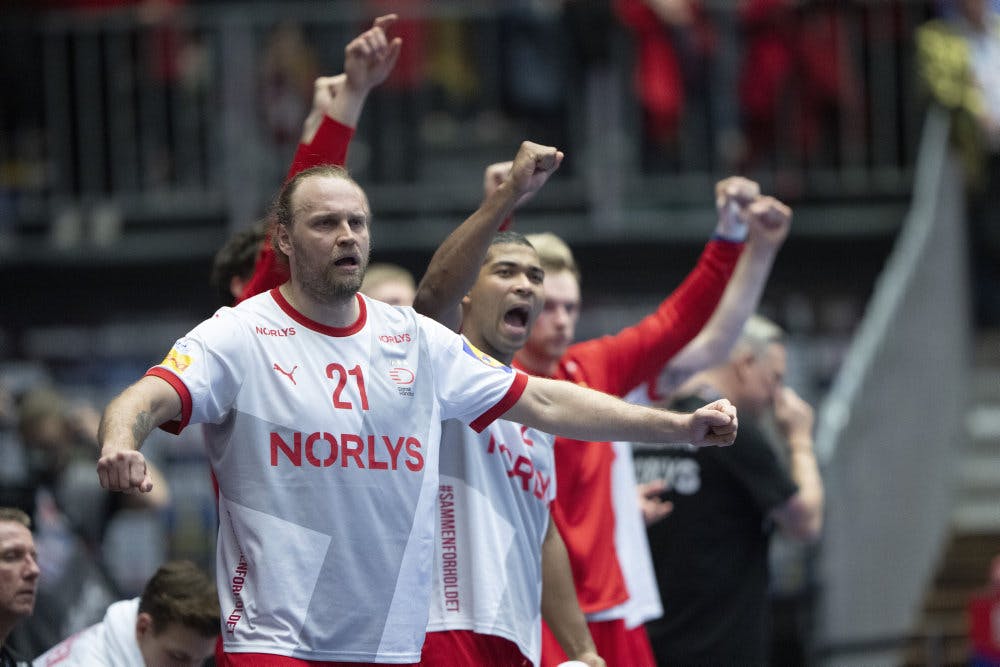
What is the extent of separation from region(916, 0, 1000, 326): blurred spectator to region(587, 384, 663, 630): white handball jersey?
6418mm

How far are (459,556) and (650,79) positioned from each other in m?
7.55

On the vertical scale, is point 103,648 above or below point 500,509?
below

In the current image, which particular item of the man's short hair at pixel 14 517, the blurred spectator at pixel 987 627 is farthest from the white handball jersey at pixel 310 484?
the blurred spectator at pixel 987 627

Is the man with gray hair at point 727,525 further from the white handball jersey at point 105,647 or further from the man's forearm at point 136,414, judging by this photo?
the man's forearm at point 136,414

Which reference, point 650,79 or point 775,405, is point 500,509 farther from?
point 650,79

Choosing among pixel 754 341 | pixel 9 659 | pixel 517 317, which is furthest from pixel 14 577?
pixel 754 341

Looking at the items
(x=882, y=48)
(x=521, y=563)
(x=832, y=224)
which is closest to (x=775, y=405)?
(x=521, y=563)

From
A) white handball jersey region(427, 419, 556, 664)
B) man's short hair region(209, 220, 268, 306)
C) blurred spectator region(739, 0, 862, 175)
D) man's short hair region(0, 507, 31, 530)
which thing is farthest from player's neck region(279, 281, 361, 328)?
blurred spectator region(739, 0, 862, 175)

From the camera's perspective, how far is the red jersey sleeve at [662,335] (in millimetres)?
6031

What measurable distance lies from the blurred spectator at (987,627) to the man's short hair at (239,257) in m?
4.45

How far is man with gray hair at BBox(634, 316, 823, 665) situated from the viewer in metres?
6.48

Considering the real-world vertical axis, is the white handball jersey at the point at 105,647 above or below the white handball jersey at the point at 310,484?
below

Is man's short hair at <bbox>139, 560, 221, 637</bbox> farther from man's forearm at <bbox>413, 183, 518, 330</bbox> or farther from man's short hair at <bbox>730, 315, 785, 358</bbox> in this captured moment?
man's short hair at <bbox>730, 315, 785, 358</bbox>

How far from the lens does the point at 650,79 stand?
39.6 feet
